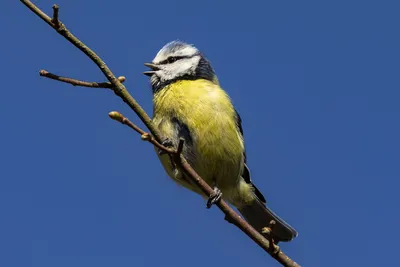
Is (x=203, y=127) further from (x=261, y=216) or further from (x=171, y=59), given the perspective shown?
(x=261, y=216)

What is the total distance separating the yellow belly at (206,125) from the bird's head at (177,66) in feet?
0.79

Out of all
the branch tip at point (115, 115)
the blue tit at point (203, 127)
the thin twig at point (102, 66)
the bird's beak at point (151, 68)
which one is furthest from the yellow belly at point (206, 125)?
the branch tip at point (115, 115)

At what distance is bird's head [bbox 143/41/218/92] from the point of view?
5.43m

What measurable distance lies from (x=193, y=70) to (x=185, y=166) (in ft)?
7.99

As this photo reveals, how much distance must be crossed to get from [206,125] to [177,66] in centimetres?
108

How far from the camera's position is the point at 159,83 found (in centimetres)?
541

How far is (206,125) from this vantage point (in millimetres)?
4762

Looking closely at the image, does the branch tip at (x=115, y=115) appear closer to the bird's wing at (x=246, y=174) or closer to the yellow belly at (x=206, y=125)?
the yellow belly at (x=206, y=125)

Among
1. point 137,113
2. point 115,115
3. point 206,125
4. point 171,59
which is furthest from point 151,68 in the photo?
point 115,115

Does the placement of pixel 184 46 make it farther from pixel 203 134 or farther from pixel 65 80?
pixel 65 80

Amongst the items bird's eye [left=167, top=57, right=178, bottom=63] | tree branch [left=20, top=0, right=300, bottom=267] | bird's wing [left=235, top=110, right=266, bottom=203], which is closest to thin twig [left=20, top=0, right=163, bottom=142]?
tree branch [left=20, top=0, right=300, bottom=267]

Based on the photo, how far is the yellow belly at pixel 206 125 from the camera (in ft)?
15.6

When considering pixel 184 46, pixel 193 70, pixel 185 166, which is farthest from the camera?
pixel 184 46

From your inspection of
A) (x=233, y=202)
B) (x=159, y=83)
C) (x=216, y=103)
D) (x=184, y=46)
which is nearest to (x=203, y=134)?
(x=216, y=103)
